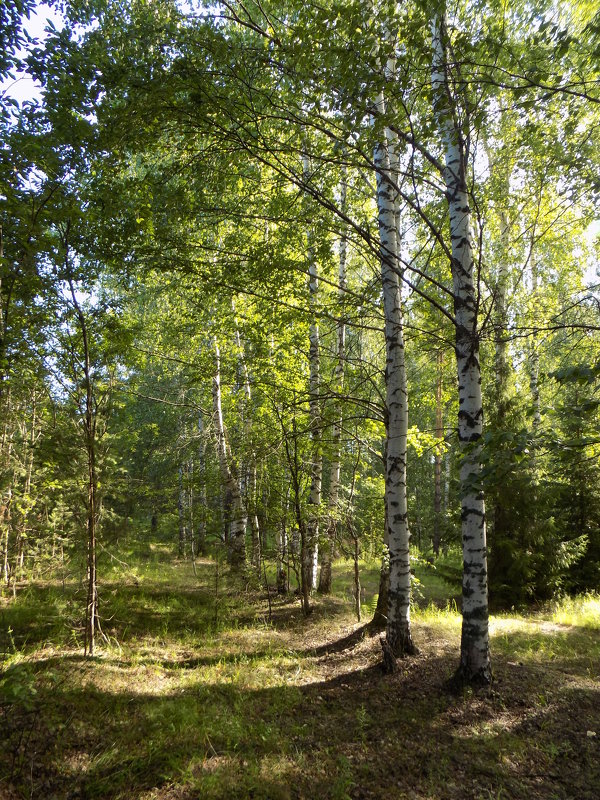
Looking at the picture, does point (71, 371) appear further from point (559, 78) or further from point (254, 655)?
point (559, 78)

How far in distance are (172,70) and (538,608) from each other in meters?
11.8

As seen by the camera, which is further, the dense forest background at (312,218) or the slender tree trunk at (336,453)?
the slender tree trunk at (336,453)

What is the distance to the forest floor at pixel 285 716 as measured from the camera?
11.5ft

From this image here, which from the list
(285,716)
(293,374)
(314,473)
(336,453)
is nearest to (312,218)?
(293,374)

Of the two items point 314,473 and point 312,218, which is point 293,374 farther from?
point 312,218

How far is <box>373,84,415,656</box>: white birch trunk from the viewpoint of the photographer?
19.1 feet

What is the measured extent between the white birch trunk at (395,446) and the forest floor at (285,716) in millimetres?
642

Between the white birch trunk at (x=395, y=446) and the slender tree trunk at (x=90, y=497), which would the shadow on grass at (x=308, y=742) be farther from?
the white birch trunk at (x=395, y=446)

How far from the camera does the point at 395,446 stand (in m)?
6.01

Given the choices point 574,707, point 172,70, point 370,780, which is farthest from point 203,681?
point 172,70

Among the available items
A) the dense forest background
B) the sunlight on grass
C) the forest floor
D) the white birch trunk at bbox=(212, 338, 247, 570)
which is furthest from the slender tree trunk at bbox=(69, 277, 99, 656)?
the sunlight on grass

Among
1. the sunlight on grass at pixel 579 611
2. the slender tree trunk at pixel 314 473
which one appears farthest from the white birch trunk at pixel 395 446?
the sunlight on grass at pixel 579 611

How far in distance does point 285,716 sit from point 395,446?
3.42 m

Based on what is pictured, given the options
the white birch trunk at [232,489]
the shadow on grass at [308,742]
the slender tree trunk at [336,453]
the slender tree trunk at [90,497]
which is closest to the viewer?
the shadow on grass at [308,742]
